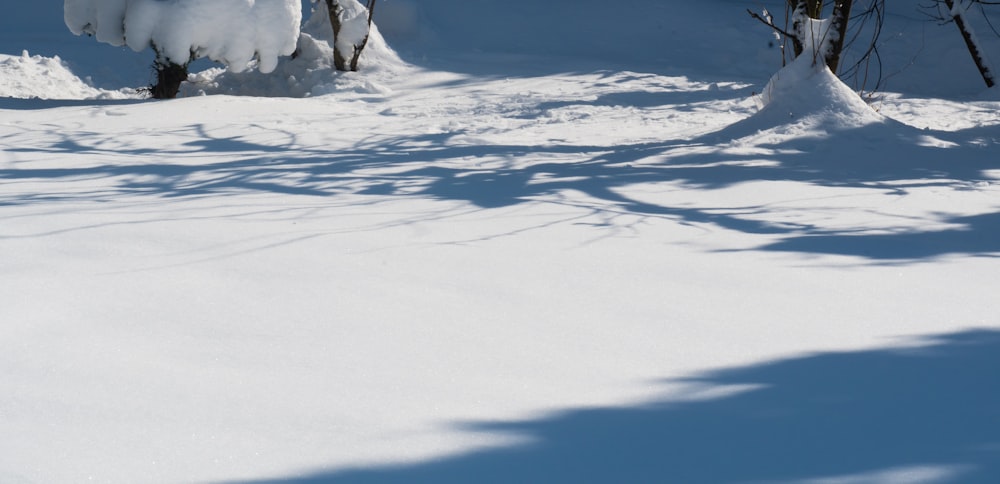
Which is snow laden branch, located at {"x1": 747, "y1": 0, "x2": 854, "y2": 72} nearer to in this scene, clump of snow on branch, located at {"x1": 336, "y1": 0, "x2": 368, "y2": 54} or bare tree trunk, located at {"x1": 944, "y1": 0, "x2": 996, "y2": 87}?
bare tree trunk, located at {"x1": 944, "y1": 0, "x2": 996, "y2": 87}

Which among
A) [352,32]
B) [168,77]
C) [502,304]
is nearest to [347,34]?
[352,32]

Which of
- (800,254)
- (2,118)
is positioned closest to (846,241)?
(800,254)

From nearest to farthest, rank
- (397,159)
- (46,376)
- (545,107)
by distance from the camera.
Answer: (46,376)
(397,159)
(545,107)

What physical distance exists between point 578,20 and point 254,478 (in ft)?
43.4

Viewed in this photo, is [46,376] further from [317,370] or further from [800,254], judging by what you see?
[800,254]

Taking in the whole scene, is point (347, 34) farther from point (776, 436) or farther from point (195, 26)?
point (776, 436)

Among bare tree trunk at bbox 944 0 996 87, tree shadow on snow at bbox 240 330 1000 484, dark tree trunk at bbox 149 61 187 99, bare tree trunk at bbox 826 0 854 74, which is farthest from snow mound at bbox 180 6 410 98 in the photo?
tree shadow on snow at bbox 240 330 1000 484

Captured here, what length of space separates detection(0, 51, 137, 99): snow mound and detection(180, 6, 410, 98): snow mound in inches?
43.5

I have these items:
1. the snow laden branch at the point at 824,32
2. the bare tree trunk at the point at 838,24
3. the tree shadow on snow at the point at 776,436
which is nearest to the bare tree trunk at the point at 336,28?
the snow laden branch at the point at 824,32

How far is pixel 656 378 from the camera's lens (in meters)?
2.10

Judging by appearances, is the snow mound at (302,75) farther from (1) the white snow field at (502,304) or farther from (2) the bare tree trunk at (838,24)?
(2) the bare tree trunk at (838,24)

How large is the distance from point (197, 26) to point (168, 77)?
816 mm

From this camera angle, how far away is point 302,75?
11227mm

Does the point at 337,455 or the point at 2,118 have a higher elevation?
the point at 2,118
